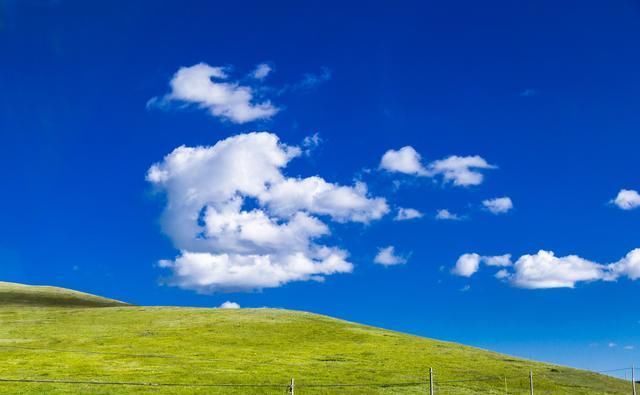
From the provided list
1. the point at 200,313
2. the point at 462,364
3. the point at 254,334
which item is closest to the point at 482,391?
the point at 462,364

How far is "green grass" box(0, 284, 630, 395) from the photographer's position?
63531 millimetres

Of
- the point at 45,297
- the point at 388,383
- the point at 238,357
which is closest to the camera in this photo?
the point at 388,383

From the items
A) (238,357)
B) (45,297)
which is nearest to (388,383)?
(238,357)

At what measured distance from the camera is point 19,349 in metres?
79.9

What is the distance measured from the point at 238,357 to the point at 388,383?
2108 cm

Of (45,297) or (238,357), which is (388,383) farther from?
(45,297)

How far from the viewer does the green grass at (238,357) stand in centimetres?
6353

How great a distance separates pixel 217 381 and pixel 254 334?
1519 inches

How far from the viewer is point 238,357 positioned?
263ft

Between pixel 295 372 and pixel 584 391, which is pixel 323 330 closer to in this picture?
pixel 295 372

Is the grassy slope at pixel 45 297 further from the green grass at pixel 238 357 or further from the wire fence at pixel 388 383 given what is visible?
the wire fence at pixel 388 383

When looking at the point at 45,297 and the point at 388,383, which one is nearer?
the point at 388,383

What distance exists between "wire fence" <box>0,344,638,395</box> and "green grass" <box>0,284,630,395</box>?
18 centimetres

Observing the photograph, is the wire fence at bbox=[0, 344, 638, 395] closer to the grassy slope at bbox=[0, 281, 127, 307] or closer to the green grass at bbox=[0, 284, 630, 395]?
the green grass at bbox=[0, 284, 630, 395]
